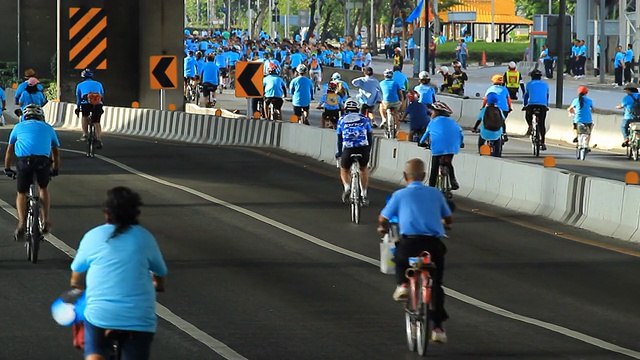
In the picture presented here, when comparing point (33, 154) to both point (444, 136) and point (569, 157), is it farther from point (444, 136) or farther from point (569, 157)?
point (569, 157)

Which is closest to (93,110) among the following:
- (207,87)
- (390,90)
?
(390,90)

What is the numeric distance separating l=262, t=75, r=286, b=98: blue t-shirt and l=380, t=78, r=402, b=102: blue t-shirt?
3.33 m

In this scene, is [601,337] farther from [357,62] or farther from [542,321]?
[357,62]

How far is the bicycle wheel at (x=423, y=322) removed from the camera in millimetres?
10960

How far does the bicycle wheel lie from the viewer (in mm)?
10960

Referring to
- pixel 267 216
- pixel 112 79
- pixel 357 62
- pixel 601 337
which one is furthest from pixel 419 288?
pixel 357 62

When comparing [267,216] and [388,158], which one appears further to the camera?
[388,158]

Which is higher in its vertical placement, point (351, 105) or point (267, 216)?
point (351, 105)

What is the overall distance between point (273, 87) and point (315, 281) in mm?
22729

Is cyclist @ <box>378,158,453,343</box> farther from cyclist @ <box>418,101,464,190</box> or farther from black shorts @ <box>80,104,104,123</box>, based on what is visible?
black shorts @ <box>80,104,104,123</box>

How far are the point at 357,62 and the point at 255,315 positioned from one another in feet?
214

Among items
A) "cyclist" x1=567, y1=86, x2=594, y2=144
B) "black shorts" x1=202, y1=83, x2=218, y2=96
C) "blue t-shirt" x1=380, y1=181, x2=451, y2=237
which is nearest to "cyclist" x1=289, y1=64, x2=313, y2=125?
"cyclist" x1=567, y1=86, x2=594, y2=144

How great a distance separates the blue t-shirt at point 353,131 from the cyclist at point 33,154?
16.7 feet

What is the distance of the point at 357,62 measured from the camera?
7762 centimetres
